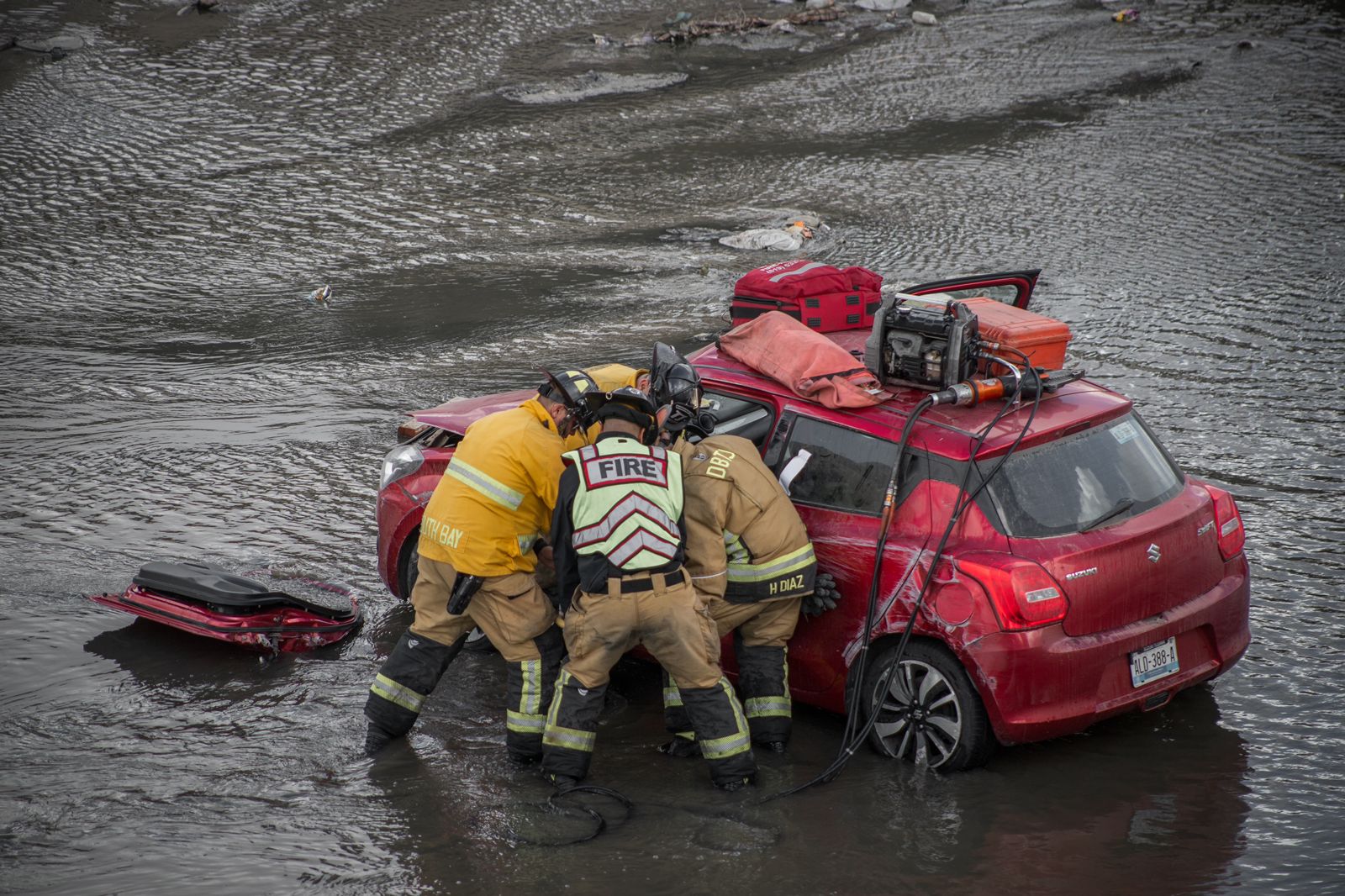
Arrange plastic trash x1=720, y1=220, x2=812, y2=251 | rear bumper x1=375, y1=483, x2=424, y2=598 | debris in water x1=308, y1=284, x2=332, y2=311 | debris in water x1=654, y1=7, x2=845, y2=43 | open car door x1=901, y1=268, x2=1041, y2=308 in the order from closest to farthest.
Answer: open car door x1=901, y1=268, x2=1041, y2=308 < rear bumper x1=375, y1=483, x2=424, y2=598 < debris in water x1=308, y1=284, x2=332, y2=311 < plastic trash x1=720, y1=220, x2=812, y2=251 < debris in water x1=654, y1=7, x2=845, y2=43

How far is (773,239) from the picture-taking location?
13344 millimetres

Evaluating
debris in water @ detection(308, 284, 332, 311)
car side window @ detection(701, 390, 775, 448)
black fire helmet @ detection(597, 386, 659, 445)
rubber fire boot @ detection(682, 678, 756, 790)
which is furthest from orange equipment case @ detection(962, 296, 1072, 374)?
debris in water @ detection(308, 284, 332, 311)

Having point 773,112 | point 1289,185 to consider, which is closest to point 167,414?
point 773,112

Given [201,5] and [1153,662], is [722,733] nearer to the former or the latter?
[1153,662]

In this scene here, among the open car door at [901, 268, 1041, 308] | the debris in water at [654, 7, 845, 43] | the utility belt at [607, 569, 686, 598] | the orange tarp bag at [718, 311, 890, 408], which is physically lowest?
the utility belt at [607, 569, 686, 598]

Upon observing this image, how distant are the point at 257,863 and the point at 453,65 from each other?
55.0 feet

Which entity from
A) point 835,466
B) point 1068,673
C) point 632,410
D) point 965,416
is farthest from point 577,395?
point 1068,673

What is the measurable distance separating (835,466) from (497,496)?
4.72 ft

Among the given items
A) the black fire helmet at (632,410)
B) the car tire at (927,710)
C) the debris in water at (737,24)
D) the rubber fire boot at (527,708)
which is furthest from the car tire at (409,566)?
the debris in water at (737,24)

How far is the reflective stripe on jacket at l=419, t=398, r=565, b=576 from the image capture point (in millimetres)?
5176

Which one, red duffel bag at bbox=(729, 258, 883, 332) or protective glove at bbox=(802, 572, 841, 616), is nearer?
protective glove at bbox=(802, 572, 841, 616)

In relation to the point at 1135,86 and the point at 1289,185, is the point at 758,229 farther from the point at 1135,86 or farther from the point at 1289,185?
the point at 1135,86

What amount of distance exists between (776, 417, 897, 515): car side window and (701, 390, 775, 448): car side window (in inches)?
6.9

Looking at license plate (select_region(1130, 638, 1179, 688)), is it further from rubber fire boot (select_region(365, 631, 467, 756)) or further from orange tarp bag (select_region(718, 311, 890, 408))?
rubber fire boot (select_region(365, 631, 467, 756))
